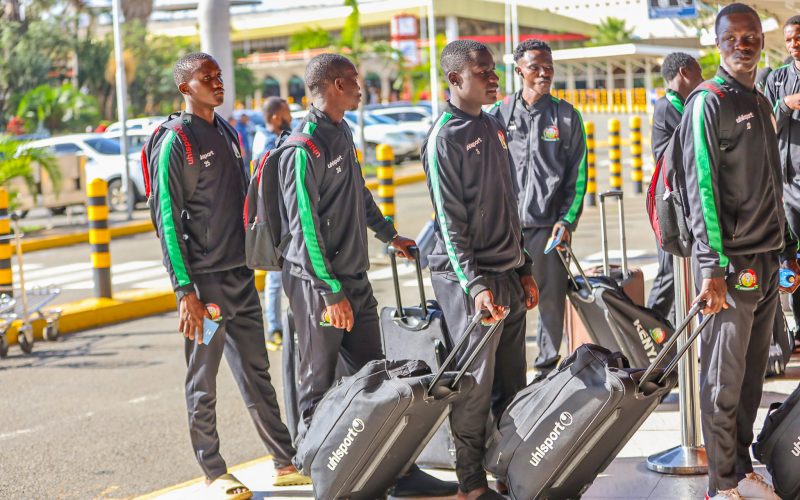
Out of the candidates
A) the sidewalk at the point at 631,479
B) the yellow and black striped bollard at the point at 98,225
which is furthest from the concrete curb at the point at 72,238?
the sidewalk at the point at 631,479

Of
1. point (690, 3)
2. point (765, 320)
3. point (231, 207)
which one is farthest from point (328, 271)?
point (690, 3)

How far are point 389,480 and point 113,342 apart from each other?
5847mm

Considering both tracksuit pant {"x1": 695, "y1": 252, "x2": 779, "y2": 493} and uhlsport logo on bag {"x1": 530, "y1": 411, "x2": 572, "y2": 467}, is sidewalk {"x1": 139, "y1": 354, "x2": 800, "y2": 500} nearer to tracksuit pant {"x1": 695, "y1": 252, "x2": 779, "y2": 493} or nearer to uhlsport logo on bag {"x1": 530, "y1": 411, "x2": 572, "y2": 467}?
tracksuit pant {"x1": 695, "y1": 252, "x2": 779, "y2": 493}

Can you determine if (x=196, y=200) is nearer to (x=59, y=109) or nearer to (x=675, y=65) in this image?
(x=675, y=65)

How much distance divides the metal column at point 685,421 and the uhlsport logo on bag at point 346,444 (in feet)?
5.34

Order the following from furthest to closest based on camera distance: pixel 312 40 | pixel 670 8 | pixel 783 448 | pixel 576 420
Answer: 1. pixel 312 40
2. pixel 670 8
3. pixel 783 448
4. pixel 576 420

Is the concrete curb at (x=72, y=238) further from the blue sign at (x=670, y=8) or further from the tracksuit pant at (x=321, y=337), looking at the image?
the tracksuit pant at (x=321, y=337)

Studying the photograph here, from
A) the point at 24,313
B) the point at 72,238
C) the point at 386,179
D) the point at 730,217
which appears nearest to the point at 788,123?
the point at 730,217

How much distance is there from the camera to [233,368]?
5.89 meters

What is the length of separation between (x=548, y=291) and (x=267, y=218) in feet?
7.22

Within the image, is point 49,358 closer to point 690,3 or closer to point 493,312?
point 493,312

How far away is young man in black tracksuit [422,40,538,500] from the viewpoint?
Result: 17.3ft

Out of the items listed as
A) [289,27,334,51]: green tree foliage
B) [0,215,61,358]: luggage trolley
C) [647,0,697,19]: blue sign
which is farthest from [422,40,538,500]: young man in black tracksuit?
[289,27,334,51]: green tree foliage

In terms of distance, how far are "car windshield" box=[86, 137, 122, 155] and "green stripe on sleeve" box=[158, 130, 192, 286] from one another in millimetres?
18525
